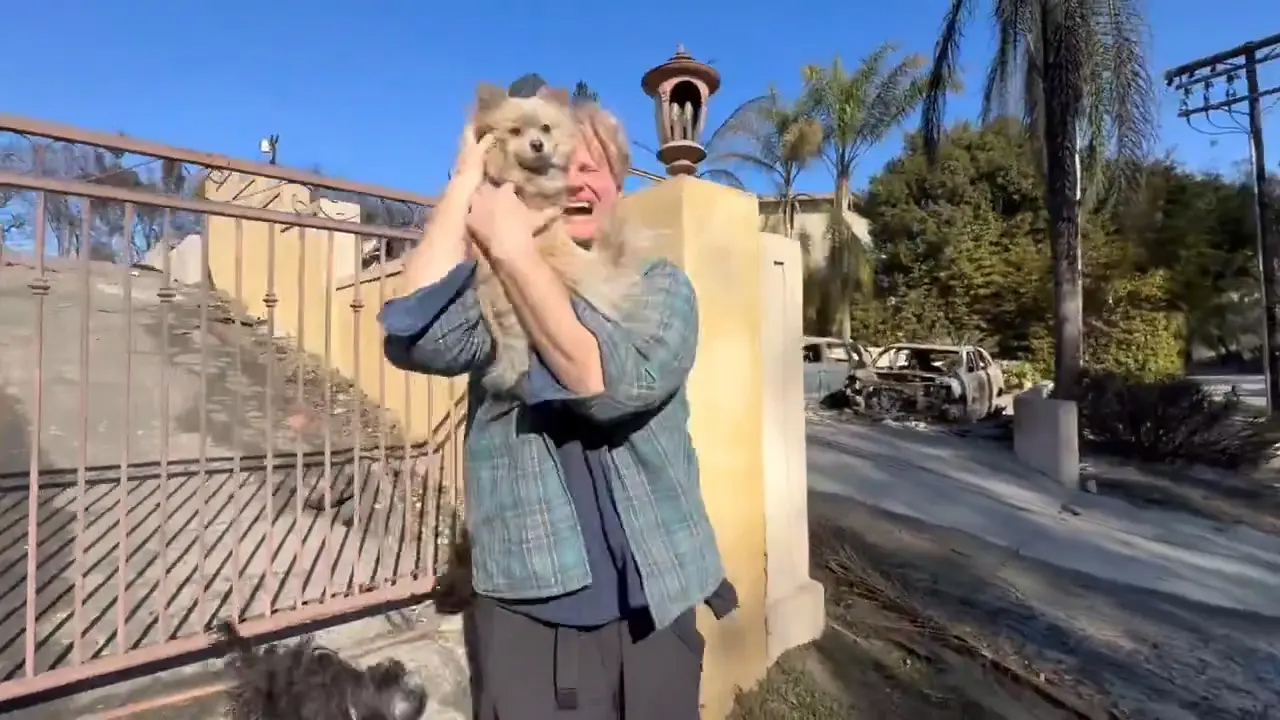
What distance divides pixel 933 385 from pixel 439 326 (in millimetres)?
11863

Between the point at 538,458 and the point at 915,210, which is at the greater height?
the point at 915,210

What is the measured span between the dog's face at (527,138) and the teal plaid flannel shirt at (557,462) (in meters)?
0.17

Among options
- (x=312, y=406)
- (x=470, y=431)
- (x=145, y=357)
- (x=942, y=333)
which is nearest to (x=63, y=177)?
(x=470, y=431)

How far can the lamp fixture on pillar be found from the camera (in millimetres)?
2738

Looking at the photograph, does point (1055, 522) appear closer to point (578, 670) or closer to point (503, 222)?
point (578, 670)

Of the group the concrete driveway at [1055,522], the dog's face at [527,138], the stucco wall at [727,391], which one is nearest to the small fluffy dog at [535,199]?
the dog's face at [527,138]

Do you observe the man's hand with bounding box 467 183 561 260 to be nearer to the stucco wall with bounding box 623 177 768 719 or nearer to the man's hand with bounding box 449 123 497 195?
the man's hand with bounding box 449 123 497 195

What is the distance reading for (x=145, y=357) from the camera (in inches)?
276

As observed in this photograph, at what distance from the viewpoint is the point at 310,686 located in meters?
2.21

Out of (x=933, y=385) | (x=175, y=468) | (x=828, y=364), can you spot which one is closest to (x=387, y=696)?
(x=175, y=468)

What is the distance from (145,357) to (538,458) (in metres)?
7.22

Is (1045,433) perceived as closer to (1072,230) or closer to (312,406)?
(1072,230)

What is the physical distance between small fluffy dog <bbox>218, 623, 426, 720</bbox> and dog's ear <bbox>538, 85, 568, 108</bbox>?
1.83m

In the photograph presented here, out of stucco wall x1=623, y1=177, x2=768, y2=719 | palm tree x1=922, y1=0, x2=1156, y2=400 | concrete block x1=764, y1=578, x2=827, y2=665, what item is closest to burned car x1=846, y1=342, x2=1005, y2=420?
palm tree x1=922, y1=0, x2=1156, y2=400
